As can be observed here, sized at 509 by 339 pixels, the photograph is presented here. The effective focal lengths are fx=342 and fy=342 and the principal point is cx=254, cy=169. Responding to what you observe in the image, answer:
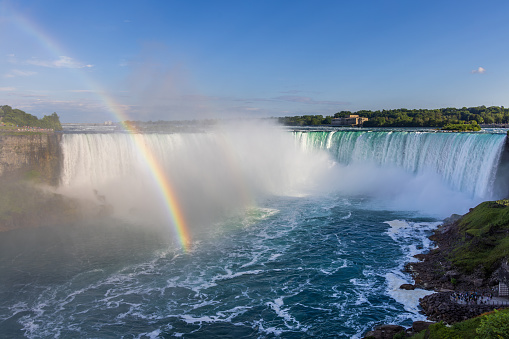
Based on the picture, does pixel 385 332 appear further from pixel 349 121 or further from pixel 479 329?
pixel 349 121

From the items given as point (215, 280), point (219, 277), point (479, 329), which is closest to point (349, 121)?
point (219, 277)

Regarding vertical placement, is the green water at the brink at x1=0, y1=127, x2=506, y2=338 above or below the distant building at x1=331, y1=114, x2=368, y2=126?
below

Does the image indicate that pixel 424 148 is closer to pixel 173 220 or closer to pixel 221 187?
pixel 221 187

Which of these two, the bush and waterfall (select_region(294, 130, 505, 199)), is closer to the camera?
the bush

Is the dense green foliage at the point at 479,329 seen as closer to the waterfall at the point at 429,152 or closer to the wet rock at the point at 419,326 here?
the wet rock at the point at 419,326

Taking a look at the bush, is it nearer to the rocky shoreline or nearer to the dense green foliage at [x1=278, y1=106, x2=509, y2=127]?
the rocky shoreline

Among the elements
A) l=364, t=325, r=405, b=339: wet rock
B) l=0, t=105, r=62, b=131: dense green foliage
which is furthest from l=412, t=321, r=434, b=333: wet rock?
l=0, t=105, r=62, b=131: dense green foliage

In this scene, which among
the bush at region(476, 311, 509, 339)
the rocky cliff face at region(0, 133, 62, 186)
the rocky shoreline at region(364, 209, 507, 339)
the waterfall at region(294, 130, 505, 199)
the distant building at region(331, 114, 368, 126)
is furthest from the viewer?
the distant building at region(331, 114, 368, 126)

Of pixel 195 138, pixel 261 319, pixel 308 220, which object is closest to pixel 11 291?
pixel 261 319
